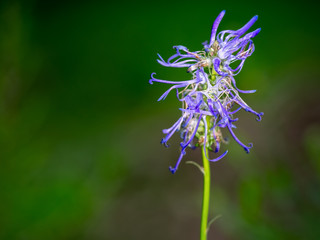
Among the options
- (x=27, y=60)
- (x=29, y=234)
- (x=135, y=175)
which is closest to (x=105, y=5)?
(x=135, y=175)

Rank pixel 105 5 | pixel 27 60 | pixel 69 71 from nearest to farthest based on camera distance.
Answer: pixel 27 60
pixel 69 71
pixel 105 5

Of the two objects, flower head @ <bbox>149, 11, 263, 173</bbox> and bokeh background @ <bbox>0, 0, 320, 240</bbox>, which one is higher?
bokeh background @ <bbox>0, 0, 320, 240</bbox>

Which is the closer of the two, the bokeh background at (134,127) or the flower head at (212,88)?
the flower head at (212,88)

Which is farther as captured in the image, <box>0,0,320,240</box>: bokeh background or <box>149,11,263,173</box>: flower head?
<box>0,0,320,240</box>: bokeh background

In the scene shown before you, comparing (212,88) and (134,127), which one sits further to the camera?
(134,127)

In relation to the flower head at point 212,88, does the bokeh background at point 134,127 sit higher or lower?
higher

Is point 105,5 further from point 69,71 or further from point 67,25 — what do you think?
point 69,71

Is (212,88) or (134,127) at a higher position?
(134,127)

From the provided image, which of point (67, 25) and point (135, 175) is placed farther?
point (67, 25)
